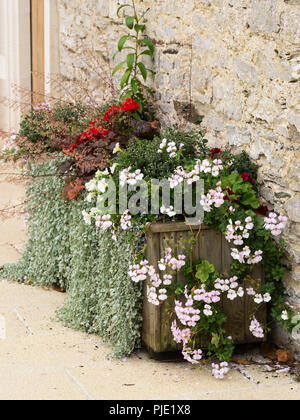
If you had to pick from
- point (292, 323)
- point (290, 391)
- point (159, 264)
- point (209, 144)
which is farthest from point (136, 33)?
point (290, 391)

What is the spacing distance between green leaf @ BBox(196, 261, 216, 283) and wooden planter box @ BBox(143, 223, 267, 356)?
8 centimetres

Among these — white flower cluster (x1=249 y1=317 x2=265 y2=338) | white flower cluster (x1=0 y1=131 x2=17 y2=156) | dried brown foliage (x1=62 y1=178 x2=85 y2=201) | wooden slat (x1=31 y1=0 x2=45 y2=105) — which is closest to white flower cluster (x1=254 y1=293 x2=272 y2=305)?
white flower cluster (x1=249 y1=317 x2=265 y2=338)

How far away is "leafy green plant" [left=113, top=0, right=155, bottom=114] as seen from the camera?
16.2ft

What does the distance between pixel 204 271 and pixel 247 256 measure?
254mm

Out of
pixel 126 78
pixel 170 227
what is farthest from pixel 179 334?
pixel 126 78

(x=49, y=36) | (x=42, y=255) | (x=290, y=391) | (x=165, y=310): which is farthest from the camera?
(x=49, y=36)

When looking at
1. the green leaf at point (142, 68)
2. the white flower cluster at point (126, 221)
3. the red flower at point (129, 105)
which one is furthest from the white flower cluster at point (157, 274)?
the green leaf at point (142, 68)

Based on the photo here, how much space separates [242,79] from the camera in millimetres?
3992

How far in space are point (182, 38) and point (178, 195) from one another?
4.61 ft

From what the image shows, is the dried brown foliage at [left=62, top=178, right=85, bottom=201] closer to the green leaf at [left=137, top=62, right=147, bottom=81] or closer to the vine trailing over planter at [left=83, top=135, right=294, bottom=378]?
the vine trailing over planter at [left=83, top=135, right=294, bottom=378]

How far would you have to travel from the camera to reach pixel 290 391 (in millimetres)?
3418

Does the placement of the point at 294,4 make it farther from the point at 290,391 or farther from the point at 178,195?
the point at 290,391

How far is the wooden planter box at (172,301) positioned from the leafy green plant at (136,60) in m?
1.48

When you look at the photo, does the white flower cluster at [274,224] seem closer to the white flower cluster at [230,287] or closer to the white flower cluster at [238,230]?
the white flower cluster at [238,230]
